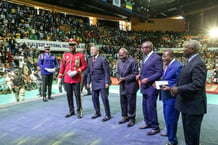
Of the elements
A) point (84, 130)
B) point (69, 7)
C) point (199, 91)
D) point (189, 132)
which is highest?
point (69, 7)

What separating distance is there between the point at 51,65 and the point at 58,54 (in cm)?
877

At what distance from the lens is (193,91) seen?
2.06 metres

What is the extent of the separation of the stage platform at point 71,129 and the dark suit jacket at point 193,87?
0.99 meters

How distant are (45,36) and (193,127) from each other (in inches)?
552

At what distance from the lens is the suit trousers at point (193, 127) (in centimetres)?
212

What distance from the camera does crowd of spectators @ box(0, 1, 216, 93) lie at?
10023 mm

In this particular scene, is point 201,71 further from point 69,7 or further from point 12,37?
point 69,7

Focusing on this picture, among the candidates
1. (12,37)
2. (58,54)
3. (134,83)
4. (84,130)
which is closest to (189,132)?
(134,83)

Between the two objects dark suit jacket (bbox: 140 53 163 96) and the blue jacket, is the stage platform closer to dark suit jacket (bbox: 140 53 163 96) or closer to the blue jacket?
dark suit jacket (bbox: 140 53 163 96)

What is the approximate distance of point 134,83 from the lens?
12.0ft

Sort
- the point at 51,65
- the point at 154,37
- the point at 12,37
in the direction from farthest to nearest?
the point at 154,37 < the point at 12,37 < the point at 51,65

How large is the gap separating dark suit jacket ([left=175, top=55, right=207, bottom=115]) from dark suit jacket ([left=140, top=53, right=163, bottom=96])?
97 cm

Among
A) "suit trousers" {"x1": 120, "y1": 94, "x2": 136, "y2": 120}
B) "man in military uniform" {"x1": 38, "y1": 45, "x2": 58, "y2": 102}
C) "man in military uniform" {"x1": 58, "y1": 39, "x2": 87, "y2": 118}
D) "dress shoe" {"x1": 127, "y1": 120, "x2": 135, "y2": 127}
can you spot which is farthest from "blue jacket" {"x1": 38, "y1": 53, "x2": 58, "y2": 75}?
"dress shoe" {"x1": 127, "y1": 120, "x2": 135, "y2": 127}

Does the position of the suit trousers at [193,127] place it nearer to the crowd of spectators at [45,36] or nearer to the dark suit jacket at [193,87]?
the dark suit jacket at [193,87]
